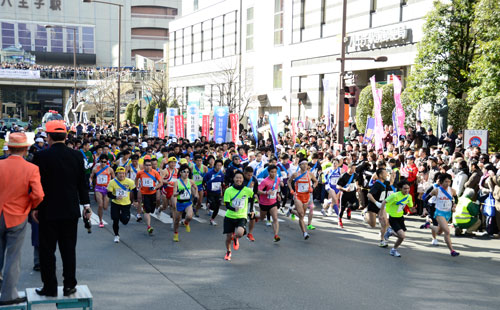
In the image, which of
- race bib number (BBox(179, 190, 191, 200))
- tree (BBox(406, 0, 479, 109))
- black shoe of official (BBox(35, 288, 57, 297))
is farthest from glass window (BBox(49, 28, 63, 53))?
black shoe of official (BBox(35, 288, 57, 297))

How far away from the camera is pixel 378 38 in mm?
29141

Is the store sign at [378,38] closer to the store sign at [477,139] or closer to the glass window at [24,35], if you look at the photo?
the store sign at [477,139]

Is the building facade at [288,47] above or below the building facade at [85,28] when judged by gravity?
below

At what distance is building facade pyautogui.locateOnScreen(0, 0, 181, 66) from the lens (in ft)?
257

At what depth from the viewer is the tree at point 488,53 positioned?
17031 mm

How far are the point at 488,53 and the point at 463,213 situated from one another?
730 centimetres

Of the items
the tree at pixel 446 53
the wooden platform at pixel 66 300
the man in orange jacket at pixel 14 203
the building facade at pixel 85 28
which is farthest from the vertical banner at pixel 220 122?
the building facade at pixel 85 28

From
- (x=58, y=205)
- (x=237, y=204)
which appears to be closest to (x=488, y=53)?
(x=237, y=204)

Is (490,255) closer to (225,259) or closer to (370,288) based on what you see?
(370,288)

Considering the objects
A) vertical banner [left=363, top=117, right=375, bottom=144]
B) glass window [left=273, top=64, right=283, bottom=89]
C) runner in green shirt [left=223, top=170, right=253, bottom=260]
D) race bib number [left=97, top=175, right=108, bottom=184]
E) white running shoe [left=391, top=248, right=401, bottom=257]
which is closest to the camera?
runner in green shirt [left=223, top=170, right=253, bottom=260]

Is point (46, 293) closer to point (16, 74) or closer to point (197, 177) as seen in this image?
point (197, 177)

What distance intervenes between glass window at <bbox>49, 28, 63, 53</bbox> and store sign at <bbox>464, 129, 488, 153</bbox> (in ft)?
243

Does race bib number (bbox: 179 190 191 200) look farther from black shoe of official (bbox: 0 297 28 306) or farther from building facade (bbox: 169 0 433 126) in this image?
building facade (bbox: 169 0 433 126)

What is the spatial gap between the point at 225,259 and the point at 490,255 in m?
5.20
